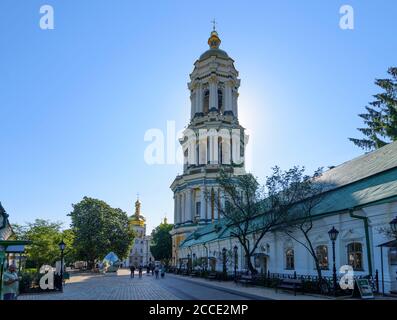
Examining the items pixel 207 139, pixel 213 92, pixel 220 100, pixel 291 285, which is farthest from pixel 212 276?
pixel 220 100

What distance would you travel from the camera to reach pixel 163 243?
98.1 m

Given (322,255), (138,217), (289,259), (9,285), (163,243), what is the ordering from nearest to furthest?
(9,285)
(322,255)
(289,259)
(163,243)
(138,217)

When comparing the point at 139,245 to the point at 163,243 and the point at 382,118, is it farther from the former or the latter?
the point at 382,118

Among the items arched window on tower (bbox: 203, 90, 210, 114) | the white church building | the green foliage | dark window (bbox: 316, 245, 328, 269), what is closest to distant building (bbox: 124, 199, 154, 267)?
the green foliage

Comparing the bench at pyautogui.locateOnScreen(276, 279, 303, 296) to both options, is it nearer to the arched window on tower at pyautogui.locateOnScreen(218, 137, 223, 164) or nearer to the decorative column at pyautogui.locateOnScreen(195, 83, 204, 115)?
the arched window on tower at pyautogui.locateOnScreen(218, 137, 223, 164)

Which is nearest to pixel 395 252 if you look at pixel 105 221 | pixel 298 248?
pixel 298 248

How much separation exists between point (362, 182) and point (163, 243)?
79122 millimetres

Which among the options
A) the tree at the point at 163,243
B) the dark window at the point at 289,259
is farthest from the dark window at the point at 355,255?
the tree at the point at 163,243

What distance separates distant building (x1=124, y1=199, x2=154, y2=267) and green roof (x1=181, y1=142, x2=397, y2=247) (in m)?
108

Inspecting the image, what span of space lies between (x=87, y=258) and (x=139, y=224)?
235 ft

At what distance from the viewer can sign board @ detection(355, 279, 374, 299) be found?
16312mm

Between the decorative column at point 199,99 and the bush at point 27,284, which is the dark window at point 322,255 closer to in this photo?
the bush at point 27,284
